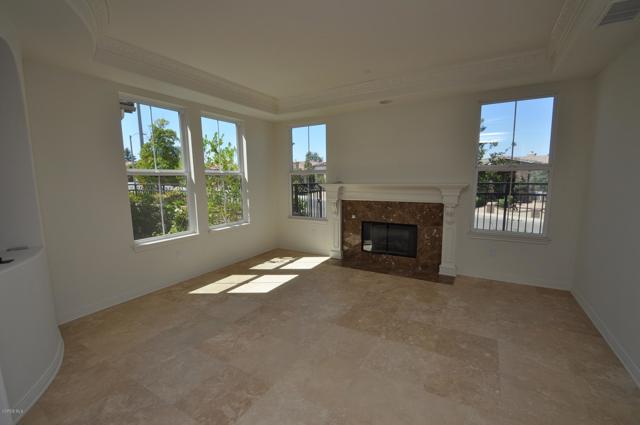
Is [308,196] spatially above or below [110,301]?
above

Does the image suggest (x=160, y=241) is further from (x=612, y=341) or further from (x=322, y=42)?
(x=612, y=341)

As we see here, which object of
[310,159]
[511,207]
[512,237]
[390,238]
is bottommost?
[390,238]

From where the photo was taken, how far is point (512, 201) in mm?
3879

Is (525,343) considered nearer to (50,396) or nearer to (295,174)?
(50,396)

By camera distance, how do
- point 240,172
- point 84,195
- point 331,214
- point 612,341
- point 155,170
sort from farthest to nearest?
point 331,214 < point 240,172 < point 155,170 < point 84,195 < point 612,341

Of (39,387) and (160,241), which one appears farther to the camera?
(160,241)

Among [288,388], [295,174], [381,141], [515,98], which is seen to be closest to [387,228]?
[381,141]

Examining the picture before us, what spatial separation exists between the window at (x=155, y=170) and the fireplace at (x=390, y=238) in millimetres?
2956

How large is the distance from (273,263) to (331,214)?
1368mm

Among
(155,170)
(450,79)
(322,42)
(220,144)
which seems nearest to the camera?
(322,42)

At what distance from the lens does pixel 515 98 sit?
3.68 metres

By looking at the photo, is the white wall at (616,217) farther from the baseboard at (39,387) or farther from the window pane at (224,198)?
the window pane at (224,198)

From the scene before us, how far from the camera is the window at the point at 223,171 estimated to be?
4.47m

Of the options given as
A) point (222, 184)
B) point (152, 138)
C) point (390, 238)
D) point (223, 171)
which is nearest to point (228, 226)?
point (222, 184)
